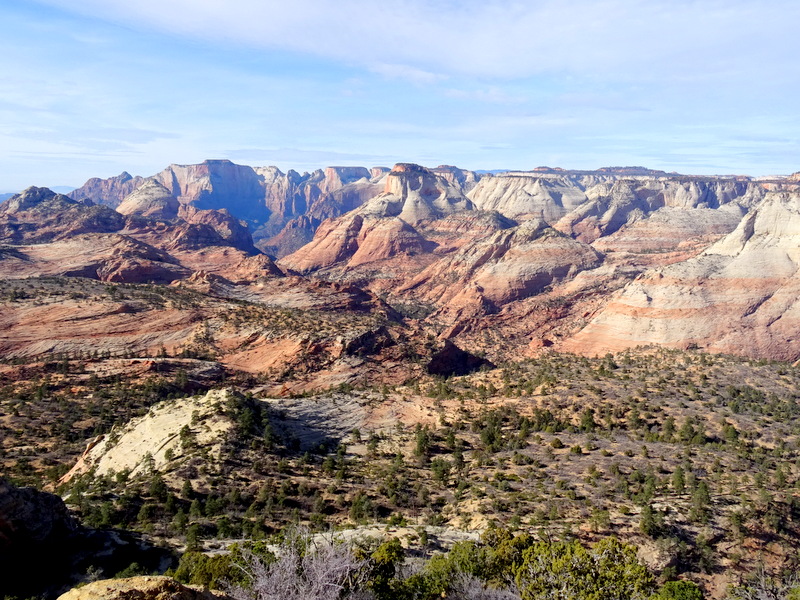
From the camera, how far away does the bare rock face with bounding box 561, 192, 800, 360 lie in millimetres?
72125

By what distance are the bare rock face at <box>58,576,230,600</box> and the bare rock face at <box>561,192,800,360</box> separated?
244 feet

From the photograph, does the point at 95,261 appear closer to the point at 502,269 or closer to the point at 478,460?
the point at 502,269

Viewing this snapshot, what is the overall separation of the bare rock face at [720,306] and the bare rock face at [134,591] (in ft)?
244

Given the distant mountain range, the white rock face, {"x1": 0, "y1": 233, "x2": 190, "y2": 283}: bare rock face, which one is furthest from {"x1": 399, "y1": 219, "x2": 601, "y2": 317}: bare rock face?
the white rock face

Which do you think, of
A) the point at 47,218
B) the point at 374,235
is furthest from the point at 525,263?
the point at 47,218

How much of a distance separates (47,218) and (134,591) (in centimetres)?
17251

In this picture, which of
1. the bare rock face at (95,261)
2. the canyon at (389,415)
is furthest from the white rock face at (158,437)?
the bare rock face at (95,261)

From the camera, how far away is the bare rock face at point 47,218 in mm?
136750

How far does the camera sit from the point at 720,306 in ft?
249

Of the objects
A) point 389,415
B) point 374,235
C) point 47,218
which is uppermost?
point 374,235

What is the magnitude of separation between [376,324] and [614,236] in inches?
4945

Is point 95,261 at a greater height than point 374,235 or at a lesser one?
lesser

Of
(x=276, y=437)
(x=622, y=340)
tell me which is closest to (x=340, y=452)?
(x=276, y=437)

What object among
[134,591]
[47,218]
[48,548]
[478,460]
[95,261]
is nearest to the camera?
[134,591]
